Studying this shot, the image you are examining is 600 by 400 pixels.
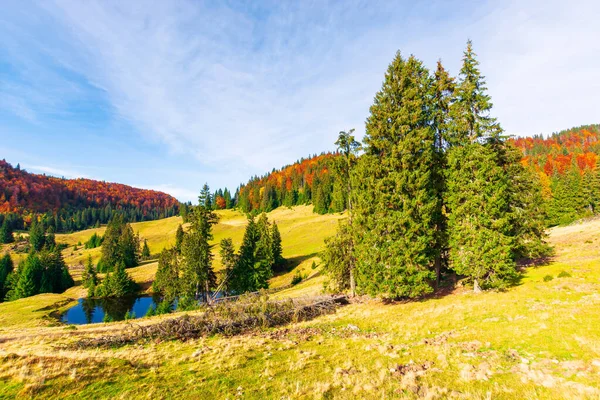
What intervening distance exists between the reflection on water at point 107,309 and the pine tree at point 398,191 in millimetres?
45490

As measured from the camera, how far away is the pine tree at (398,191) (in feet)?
72.2

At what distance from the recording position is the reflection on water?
53.0 meters

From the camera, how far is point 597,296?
51.1 feet

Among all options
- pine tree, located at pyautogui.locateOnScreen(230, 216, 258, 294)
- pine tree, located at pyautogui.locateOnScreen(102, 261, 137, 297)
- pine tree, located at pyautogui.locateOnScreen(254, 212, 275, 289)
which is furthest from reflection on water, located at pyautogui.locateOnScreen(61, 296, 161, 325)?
pine tree, located at pyautogui.locateOnScreen(254, 212, 275, 289)

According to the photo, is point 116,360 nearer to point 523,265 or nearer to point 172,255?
point 523,265

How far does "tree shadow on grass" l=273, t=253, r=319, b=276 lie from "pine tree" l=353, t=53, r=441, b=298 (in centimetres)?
4764

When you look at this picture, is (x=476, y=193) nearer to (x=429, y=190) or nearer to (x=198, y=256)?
(x=429, y=190)

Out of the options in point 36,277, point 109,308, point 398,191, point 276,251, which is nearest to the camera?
point 398,191

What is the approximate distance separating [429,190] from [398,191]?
3.00 metres

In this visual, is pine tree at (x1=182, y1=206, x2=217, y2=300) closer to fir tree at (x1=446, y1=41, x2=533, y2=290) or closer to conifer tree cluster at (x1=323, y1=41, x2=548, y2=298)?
conifer tree cluster at (x1=323, y1=41, x2=548, y2=298)

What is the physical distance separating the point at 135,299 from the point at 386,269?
69611 millimetres

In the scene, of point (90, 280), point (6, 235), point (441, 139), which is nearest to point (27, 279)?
point (90, 280)

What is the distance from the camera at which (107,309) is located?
6094 cm

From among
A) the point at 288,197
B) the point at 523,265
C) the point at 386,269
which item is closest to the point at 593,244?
the point at 523,265
